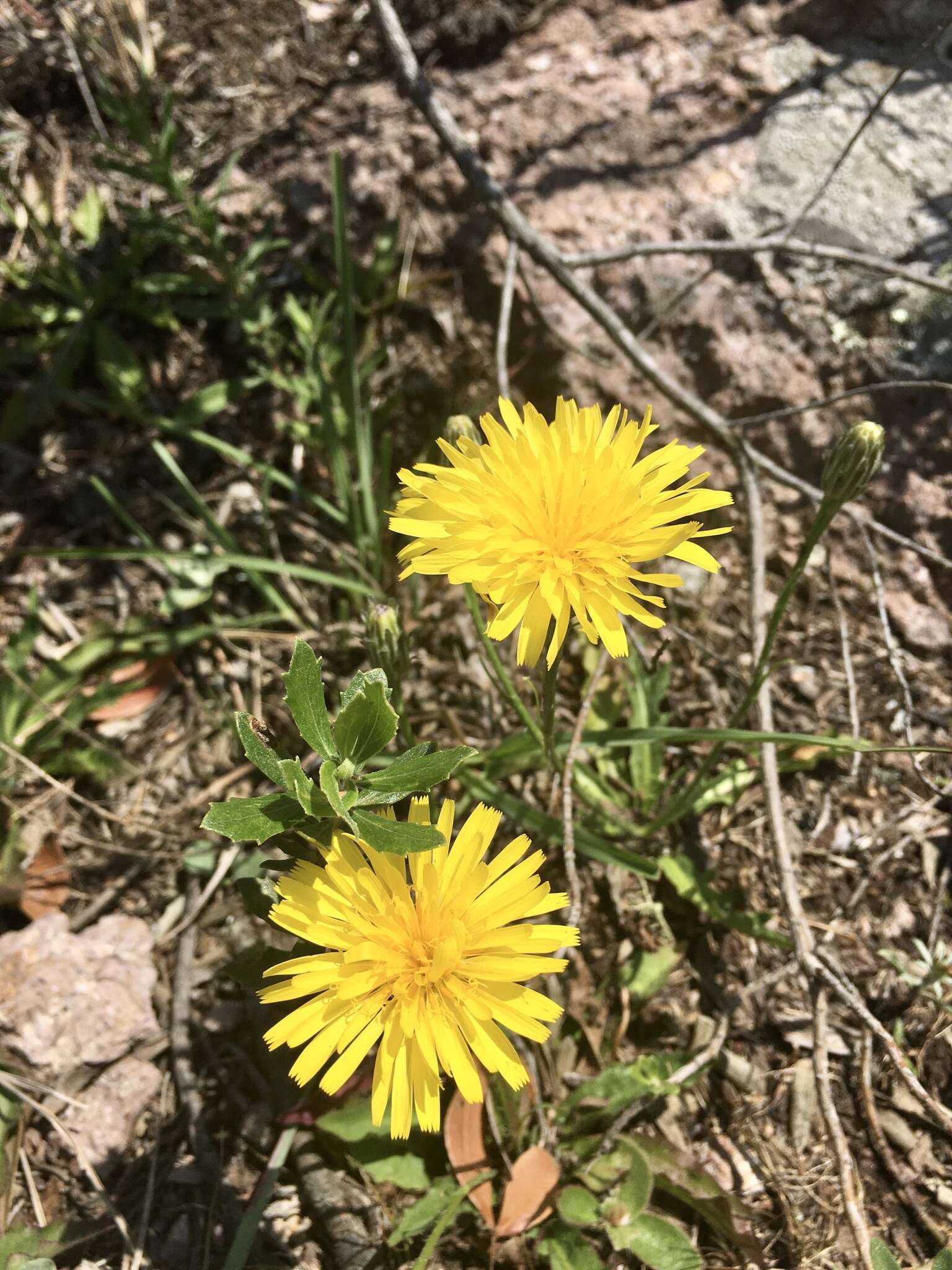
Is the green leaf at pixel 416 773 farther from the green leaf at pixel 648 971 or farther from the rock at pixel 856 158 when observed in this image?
the rock at pixel 856 158

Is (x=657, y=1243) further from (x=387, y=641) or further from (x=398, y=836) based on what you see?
(x=387, y=641)

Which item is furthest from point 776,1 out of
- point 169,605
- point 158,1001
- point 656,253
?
point 158,1001

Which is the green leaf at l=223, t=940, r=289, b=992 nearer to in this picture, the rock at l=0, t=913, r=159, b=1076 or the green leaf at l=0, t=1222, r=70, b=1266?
the rock at l=0, t=913, r=159, b=1076

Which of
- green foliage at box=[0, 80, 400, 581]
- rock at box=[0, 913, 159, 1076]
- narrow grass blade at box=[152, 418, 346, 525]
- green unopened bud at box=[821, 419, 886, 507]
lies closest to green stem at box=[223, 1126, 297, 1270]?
rock at box=[0, 913, 159, 1076]

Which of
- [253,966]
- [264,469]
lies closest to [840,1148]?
[253,966]

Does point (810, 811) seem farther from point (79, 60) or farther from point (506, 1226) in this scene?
point (79, 60)

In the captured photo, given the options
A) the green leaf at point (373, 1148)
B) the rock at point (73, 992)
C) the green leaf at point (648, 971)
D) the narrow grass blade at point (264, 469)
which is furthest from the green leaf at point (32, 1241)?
the narrow grass blade at point (264, 469)
